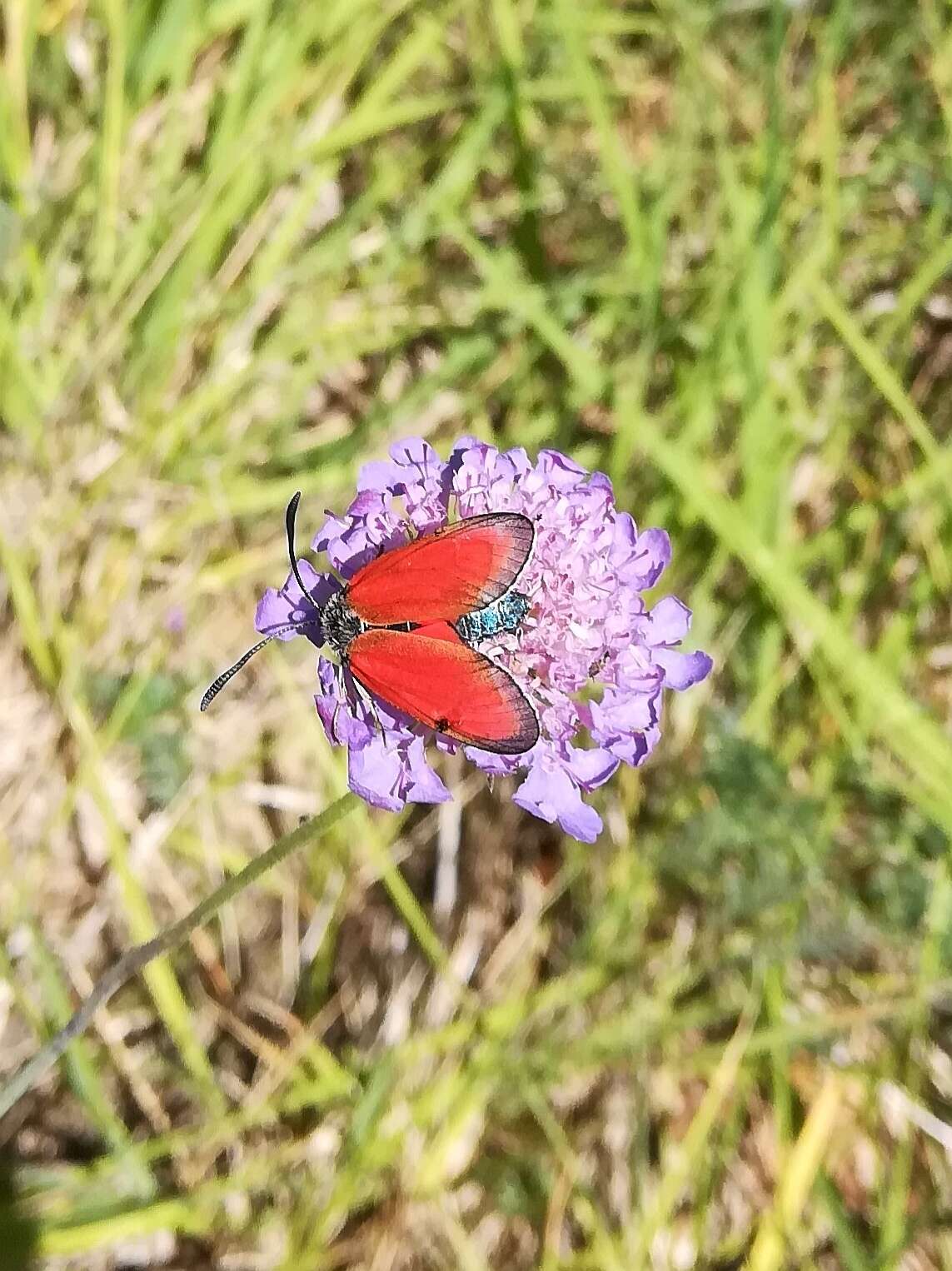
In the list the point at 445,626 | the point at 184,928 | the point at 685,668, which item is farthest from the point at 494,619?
the point at 184,928

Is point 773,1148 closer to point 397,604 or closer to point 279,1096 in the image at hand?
point 279,1096

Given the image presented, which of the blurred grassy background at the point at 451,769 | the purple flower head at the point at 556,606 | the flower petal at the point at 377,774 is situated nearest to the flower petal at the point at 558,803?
the purple flower head at the point at 556,606

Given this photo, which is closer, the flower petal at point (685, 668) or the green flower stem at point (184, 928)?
the green flower stem at point (184, 928)

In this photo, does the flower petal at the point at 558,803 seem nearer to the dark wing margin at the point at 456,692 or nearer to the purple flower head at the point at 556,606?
the purple flower head at the point at 556,606

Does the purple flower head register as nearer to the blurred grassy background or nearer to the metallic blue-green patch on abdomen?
the metallic blue-green patch on abdomen

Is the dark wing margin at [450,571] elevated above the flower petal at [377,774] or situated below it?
above

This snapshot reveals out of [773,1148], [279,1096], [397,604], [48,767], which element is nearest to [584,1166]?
[773,1148]

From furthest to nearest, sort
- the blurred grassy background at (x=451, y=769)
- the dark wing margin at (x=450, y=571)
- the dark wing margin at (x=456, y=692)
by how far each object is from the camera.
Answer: the blurred grassy background at (x=451, y=769)
the dark wing margin at (x=450, y=571)
the dark wing margin at (x=456, y=692)
